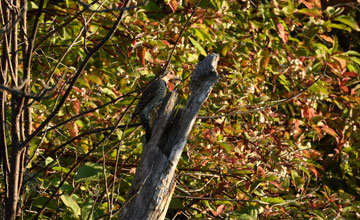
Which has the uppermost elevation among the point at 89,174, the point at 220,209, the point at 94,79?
the point at 94,79

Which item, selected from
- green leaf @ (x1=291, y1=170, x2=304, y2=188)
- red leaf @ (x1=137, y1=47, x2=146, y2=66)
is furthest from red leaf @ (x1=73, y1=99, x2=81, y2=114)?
green leaf @ (x1=291, y1=170, x2=304, y2=188)

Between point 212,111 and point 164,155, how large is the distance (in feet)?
3.30

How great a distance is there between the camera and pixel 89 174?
6.35 ft

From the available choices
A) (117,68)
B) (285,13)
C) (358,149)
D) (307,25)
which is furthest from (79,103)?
(358,149)

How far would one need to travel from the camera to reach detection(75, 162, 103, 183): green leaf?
6.32 feet

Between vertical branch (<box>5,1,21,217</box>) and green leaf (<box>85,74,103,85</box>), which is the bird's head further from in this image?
vertical branch (<box>5,1,21,217</box>)

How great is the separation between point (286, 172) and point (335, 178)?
1133 mm

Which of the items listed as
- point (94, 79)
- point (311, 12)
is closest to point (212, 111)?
point (94, 79)

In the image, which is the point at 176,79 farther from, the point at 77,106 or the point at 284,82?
the point at 284,82

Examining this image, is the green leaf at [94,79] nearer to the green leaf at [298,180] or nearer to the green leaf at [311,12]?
the green leaf at [298,180]

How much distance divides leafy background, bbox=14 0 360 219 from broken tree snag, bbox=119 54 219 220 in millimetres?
422

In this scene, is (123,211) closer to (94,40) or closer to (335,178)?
(94,40)

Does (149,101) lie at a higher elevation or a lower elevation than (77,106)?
higher

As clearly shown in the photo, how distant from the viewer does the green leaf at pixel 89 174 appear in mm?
1928
